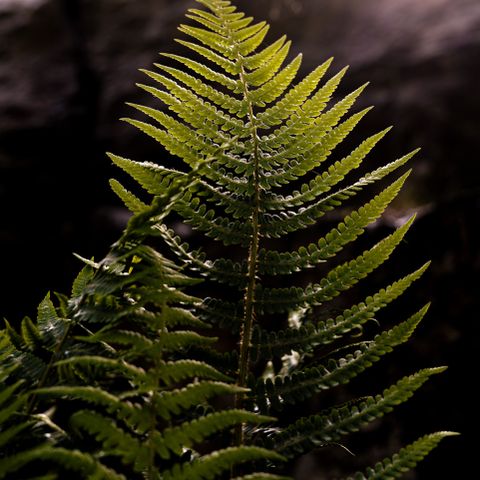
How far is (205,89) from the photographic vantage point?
3.35 feet

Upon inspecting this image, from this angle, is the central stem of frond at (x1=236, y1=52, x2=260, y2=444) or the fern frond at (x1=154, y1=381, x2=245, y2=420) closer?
the fern frond at (x1=154, y1=381, x2=245, y2=420)

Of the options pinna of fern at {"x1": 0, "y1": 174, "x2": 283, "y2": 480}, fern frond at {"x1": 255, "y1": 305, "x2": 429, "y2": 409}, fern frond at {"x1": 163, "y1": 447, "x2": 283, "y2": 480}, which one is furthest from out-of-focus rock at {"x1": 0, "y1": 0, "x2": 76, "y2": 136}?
fern frond at {"x1": 163, "y1": 447, "x2": 283, "y2": 480}

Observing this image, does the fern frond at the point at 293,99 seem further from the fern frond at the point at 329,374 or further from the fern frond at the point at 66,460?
the fern frond at the point at 66,460

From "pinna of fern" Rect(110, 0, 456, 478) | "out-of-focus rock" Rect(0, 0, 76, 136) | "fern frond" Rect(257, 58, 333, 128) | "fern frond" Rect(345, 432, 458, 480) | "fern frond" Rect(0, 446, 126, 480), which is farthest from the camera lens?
"out-of-focus rock" Rect(0, 0, 76, 136)

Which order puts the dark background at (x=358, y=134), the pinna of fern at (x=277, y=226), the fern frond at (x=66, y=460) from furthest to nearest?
the dark background at (x=358, y=134)
the pinna of fern at (x=277, y=226)
the fern frond at (x=66, y=460)

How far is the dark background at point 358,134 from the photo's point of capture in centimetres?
280

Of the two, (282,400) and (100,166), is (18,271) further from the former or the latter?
(282,400)

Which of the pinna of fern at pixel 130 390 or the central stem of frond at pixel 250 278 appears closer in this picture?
the pinna of fern at pixel 130 390

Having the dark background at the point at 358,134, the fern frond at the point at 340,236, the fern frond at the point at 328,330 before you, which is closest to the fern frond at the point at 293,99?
the fern frond at the point at 340,236

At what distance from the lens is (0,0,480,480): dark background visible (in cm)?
280

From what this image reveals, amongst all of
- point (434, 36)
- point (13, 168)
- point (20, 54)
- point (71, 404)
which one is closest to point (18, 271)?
point (13, 168)

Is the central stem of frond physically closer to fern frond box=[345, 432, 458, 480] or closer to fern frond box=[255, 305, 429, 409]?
fern frond box=[255, 305, 429, 409]

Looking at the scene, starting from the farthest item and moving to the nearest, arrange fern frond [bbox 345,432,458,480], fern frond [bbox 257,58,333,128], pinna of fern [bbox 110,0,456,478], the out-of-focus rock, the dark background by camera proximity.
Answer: the out-of-focus rock, the dark background, fern frond [bbox 257,58,333,128], pinna of fern [bbox 110,0,456,478], fern frond [bbox 345,432,458,480]

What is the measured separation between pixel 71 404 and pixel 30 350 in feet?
0.40
